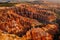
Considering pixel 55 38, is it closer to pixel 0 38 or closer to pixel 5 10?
pixel 0 38

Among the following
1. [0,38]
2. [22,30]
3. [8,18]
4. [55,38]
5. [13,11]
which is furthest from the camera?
[13,11]

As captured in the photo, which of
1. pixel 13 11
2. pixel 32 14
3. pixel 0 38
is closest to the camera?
pixel 0 38

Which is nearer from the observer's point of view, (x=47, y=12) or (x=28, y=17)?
(x=28, y=17)

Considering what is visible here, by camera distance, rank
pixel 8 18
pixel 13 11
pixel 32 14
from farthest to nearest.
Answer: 1. pixel 32 14
2. pixel 13 11
3. pixel 8 18

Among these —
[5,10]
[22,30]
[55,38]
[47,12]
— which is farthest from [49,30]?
[47,12]

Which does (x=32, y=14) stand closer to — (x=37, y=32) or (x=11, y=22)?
(x=11, y=22)

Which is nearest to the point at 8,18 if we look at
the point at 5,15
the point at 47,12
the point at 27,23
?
the point at 5,15

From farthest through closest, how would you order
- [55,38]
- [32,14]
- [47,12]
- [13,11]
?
[47,12] → [32,14] → [13,11] → [55,38]

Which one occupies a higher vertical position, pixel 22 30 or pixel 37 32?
pixel 37 32

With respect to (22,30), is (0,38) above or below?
above

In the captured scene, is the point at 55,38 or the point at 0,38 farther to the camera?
the point at 55,38
